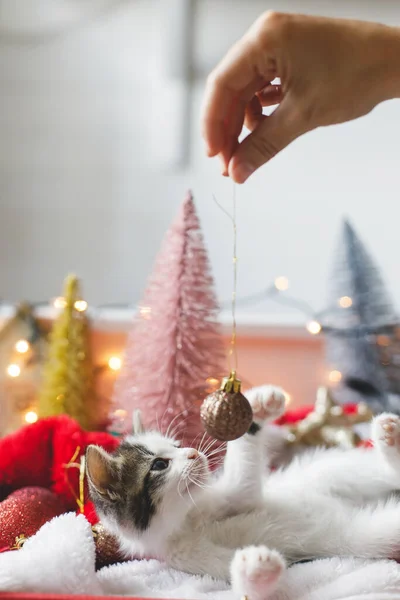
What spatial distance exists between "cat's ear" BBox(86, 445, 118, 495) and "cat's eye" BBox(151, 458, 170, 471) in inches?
1.6

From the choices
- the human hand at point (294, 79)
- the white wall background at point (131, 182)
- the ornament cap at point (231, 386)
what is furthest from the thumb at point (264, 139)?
the white wall background at point (131, 182)

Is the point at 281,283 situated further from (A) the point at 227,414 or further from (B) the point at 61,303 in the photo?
(A) the point at 227,414

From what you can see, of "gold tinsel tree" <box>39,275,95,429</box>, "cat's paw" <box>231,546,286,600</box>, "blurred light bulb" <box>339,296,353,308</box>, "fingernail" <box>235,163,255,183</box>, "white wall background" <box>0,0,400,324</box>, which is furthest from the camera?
"white wall background" <box>0,0,400,324</box>

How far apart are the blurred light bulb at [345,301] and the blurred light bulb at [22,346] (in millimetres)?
709

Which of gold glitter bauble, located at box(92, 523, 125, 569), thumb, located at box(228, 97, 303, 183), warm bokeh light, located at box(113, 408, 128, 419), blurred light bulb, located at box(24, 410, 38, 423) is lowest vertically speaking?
gold glitter bauble, located at box(92, 523, 125, 569)

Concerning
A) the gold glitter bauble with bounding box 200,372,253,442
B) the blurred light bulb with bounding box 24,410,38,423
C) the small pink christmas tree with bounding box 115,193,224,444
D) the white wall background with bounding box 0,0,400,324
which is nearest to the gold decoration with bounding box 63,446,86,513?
the small pink christmas tree with bounding box 115,193,224,444

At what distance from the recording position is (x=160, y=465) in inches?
24.7

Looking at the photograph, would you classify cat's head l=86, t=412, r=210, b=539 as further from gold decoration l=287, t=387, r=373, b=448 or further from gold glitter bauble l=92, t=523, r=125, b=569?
gold decoration l=287, t=387, r=373, b=448

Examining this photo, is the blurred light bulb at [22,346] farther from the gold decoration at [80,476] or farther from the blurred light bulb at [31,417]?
the gold decoration at [80,476]

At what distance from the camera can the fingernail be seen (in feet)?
1.93

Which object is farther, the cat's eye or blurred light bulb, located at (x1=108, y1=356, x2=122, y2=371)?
blurred light bulb, located at (x1=108, y1=356, x2=122, y2=371)

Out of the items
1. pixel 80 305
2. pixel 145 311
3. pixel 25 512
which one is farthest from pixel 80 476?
pixel 80 305

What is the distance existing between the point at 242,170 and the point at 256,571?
371mm

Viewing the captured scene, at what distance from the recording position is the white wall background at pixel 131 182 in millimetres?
1521
